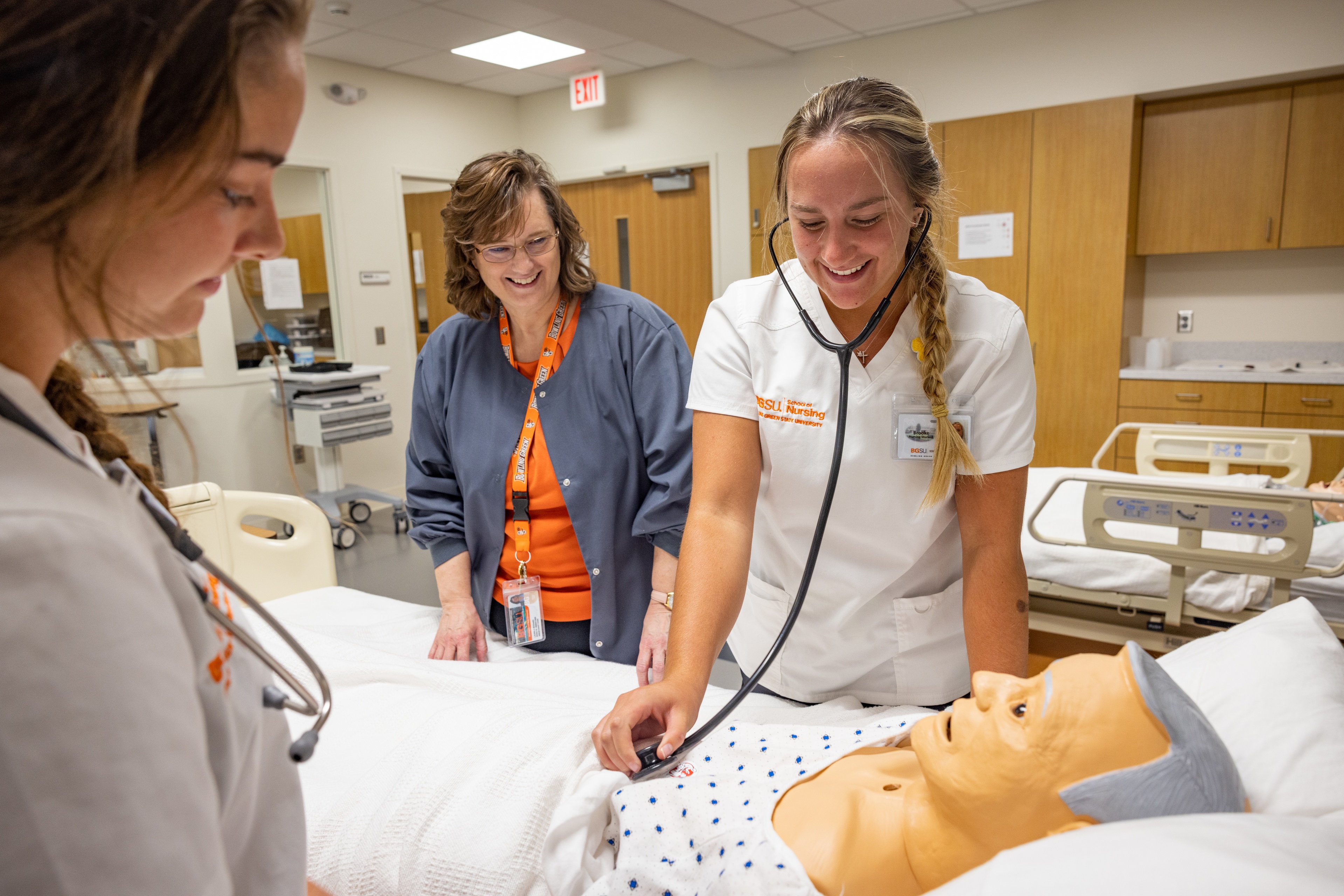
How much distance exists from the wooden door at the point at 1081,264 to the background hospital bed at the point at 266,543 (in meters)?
3.66

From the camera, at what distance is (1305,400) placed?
13.0ft

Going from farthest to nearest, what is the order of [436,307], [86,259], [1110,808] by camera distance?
[436,307] < [1110,808] < [86,259]

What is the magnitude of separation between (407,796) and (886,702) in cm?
75

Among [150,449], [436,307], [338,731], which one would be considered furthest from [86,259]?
[436,307]

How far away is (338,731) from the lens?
1.30 meters

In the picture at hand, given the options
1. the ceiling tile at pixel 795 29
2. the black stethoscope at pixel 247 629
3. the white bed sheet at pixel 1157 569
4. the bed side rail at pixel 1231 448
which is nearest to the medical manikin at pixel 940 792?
the black stethoscope at pixel 247 629

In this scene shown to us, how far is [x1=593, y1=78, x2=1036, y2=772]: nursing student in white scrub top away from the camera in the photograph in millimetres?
1130

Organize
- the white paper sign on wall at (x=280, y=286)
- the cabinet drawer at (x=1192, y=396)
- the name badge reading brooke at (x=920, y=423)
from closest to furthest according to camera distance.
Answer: the name badge reading brooke at (x=920, y=423)
the cabinet drawer at (x=1192, y=396)
the white paper sign on wall at (x=280, y=286)

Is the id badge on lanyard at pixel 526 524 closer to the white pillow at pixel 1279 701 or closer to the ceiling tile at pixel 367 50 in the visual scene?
the white pillow at pixel 1279 701

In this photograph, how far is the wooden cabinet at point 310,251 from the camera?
17.8ft

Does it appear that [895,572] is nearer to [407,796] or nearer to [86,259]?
[407,796]

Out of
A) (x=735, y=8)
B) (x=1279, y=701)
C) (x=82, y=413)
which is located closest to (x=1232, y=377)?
(x=735, y=8)

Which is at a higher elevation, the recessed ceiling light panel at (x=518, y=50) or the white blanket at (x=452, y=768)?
the recessed ceiling light panel at (x=518, y=50)

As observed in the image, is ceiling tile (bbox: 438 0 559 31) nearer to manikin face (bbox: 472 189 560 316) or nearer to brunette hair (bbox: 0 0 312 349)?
manikin face (bbox: 472 189 560 316)
